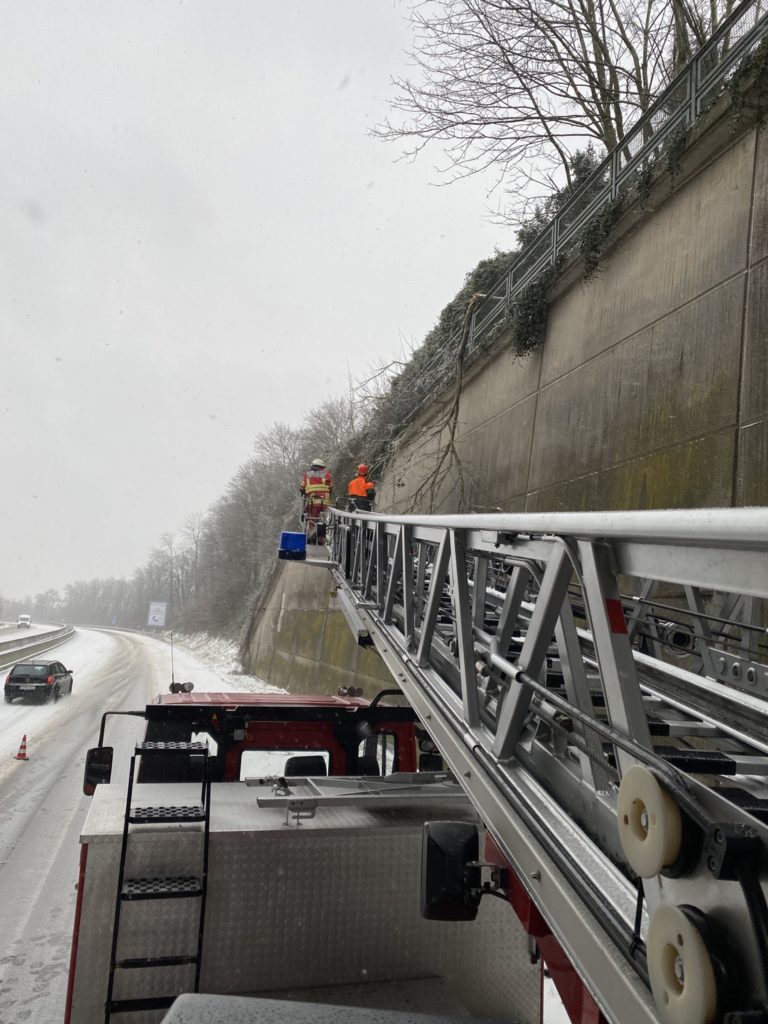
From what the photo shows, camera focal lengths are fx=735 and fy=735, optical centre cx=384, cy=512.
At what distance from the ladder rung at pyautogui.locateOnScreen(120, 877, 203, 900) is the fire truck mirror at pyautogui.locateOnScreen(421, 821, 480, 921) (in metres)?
1.07

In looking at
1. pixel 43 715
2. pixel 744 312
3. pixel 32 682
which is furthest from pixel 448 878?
pixel 32 682

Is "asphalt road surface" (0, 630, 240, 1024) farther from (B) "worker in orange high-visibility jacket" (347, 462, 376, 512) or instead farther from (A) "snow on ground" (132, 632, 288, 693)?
(B) "worker in orange high-visibility jacket" (347, 462, 376, 512)

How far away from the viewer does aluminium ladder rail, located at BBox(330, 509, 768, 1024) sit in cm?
146

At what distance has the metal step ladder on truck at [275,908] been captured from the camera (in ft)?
10.0

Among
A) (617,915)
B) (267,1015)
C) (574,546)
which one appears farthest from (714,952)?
(267,1015)

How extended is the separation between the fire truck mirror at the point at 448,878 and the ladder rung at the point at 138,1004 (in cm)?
129

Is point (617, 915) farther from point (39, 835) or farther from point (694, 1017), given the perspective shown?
point (39, 835)

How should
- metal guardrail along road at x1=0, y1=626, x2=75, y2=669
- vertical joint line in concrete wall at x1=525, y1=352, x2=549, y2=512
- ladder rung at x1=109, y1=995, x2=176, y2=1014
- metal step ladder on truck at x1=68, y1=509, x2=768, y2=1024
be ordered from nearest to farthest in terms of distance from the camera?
metal step ladder on truck at x1=68, y1=509, x2=768, y2=1024 → ladder rung at x1=109, y1=995, x2=176, y2=1014 → vertical joint line in concrete wall at x1=525, y1=352, x2=549, y2=512 → metal guardrail along road at x1=0, y1=626, x2=75, y2=669

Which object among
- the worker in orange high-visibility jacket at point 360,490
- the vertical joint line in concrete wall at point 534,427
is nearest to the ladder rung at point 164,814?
the vertical joint line in concrete wall at point 534,427

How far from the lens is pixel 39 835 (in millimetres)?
8242

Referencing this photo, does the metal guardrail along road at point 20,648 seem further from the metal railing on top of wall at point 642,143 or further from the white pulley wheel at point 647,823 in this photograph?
the white pulley wheel at point 647,823

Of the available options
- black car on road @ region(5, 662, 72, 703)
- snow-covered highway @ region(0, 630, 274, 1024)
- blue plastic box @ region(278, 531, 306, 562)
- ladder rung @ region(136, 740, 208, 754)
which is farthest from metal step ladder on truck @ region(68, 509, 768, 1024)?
black car on road @ region(5, 662, 72, 703)

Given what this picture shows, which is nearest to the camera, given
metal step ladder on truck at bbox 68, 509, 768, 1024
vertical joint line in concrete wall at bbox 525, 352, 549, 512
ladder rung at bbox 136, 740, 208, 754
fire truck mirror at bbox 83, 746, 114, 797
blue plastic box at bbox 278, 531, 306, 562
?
metal step ladder on truck at bbox 68, 509, 768, 1024

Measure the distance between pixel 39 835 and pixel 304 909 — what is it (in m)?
6.29
